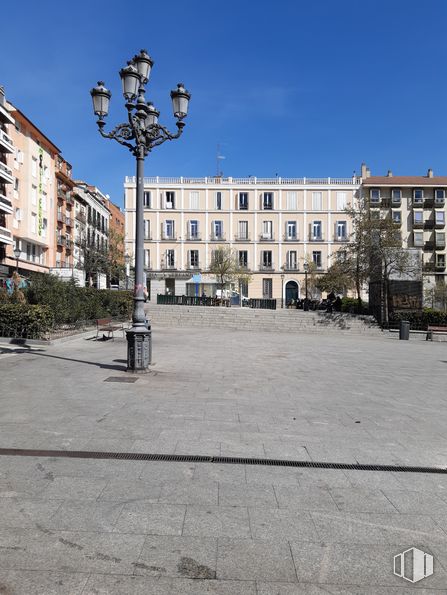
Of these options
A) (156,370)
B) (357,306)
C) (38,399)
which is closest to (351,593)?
(38,399)

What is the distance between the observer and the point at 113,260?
4819 cm

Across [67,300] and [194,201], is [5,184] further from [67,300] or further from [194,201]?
[67,300]

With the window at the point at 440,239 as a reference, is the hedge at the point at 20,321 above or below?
below

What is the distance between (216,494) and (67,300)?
16.7 meters

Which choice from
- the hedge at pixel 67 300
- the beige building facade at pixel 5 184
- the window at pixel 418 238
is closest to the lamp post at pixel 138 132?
the hedge at pixel 67 300

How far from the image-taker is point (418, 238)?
57625 mm

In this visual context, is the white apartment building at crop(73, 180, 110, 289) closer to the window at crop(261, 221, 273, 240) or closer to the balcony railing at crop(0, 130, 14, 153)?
the balcony railing at crop(0, 130, 14, 153)

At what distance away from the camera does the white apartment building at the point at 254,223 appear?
55000mm

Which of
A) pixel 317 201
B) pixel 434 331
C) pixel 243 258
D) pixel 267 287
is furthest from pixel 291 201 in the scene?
pixel 434 331

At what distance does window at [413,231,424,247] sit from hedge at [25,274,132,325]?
45.1 m

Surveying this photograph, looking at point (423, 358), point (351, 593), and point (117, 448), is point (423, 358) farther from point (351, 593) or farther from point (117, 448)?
point (351, 593)

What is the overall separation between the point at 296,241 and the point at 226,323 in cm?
3127

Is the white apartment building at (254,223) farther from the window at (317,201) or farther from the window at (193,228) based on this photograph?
the window at (193,228)

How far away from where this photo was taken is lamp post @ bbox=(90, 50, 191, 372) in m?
8.96
